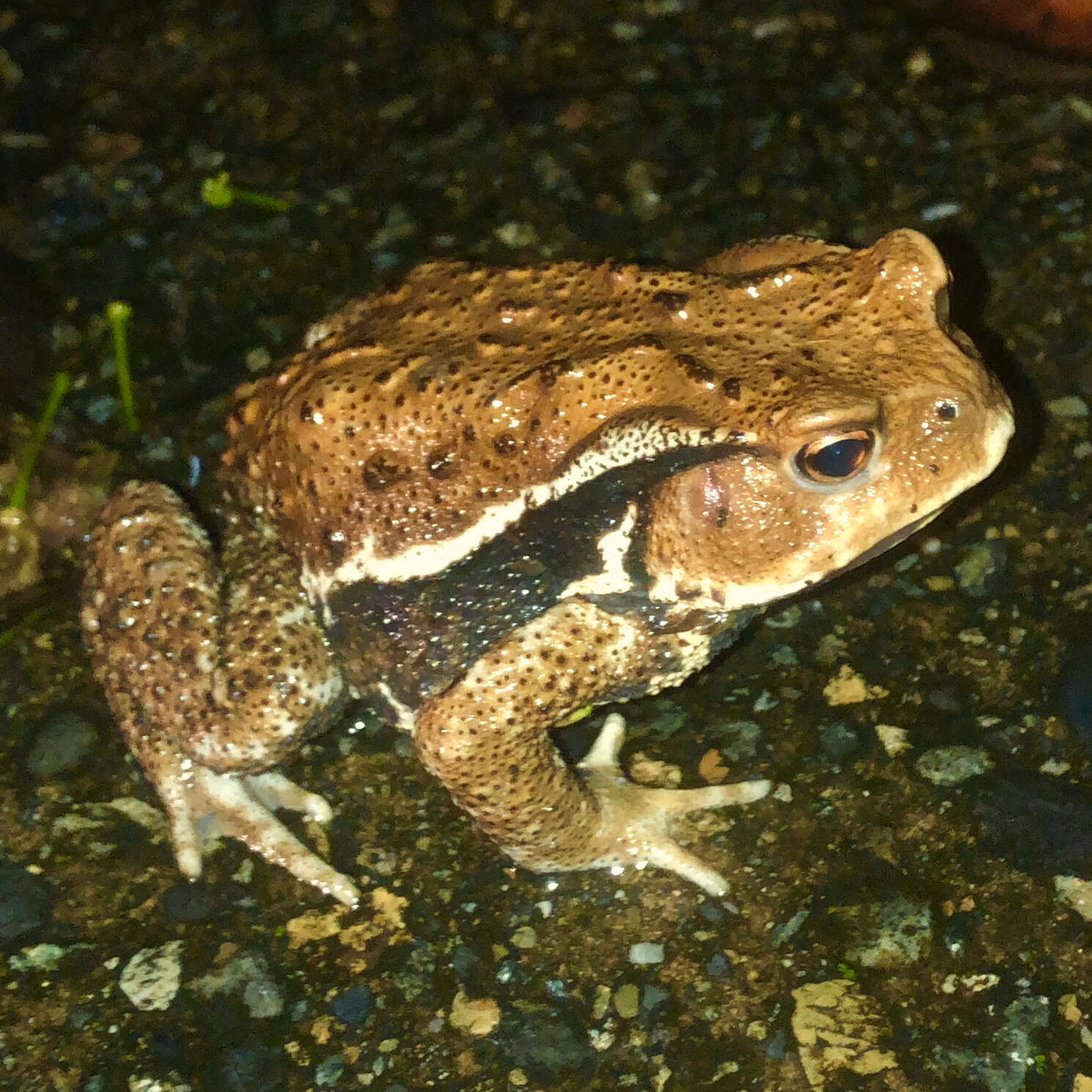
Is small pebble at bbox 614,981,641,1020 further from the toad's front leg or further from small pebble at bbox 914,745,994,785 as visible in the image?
small pebble at bbox 914,745,994,785

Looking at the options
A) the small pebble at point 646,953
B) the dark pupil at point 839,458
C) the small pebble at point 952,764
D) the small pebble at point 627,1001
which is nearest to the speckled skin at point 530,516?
the dark pupil at point 839,458

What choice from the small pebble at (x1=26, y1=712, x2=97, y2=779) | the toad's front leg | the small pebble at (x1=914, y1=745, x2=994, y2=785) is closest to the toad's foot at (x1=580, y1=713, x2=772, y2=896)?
the toad's front leg

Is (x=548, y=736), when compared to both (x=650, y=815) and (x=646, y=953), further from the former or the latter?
(x=646, y=953)

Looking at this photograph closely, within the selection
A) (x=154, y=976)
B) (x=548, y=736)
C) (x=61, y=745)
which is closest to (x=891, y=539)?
(x=548, y=736)

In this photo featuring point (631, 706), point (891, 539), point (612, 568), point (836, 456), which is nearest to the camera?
point (836, 456)

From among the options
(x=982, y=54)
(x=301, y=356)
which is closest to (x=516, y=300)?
(x=301, y=356)

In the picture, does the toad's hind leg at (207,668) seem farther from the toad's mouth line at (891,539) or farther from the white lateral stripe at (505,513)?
the toad's mouth line at (891,539)
